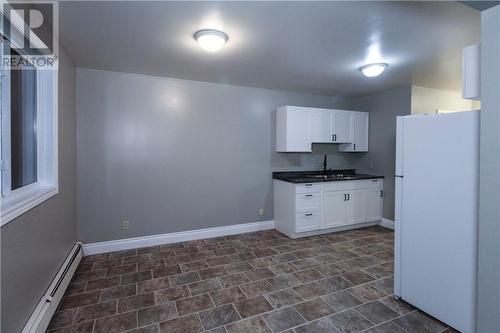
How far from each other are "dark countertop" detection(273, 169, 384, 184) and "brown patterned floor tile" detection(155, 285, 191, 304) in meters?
2.21

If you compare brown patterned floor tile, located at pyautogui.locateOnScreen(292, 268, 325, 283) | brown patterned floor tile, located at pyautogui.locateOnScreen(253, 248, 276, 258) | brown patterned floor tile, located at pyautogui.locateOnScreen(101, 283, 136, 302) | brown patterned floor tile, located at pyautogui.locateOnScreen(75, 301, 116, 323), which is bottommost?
brown patterned floor tile, located at pyautogui.locateOnScreen(75, 301, 116, 323)

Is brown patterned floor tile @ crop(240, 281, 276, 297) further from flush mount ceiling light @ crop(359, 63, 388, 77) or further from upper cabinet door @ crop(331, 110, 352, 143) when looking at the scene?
upper cabinet door @ crop(331, 110, 352, 143)

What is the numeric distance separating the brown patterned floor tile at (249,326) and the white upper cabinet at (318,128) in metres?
2.72

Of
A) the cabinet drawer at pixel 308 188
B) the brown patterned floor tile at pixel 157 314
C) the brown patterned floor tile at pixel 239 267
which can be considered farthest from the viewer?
the cabinet drawer at pixel 308 188

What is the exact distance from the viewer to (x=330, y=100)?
198 inches

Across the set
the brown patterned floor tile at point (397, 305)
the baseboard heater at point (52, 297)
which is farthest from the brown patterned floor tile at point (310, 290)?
the baseboard heater at point (52, 297)

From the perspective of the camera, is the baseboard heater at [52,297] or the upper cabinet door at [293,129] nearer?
the baseboard heater at [52,297]

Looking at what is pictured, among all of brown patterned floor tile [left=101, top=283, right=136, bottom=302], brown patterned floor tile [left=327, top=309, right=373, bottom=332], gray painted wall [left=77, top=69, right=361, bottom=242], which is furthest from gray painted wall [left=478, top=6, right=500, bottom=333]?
gray painted wall [left=77, top=69, right=361, bottom=242]

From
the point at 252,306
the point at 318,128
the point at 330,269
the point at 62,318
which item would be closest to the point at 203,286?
the point at 252,306

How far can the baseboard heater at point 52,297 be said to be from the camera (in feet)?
5.91

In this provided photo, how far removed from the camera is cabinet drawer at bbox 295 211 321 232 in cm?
398

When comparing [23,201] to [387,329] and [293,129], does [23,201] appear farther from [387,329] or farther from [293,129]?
[293,129]

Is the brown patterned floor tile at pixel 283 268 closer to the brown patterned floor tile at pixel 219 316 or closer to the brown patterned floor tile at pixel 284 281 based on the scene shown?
the brown patterned floor tile at pixel 284 281

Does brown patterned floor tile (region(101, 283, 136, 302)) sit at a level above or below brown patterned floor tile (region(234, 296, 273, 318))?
above
